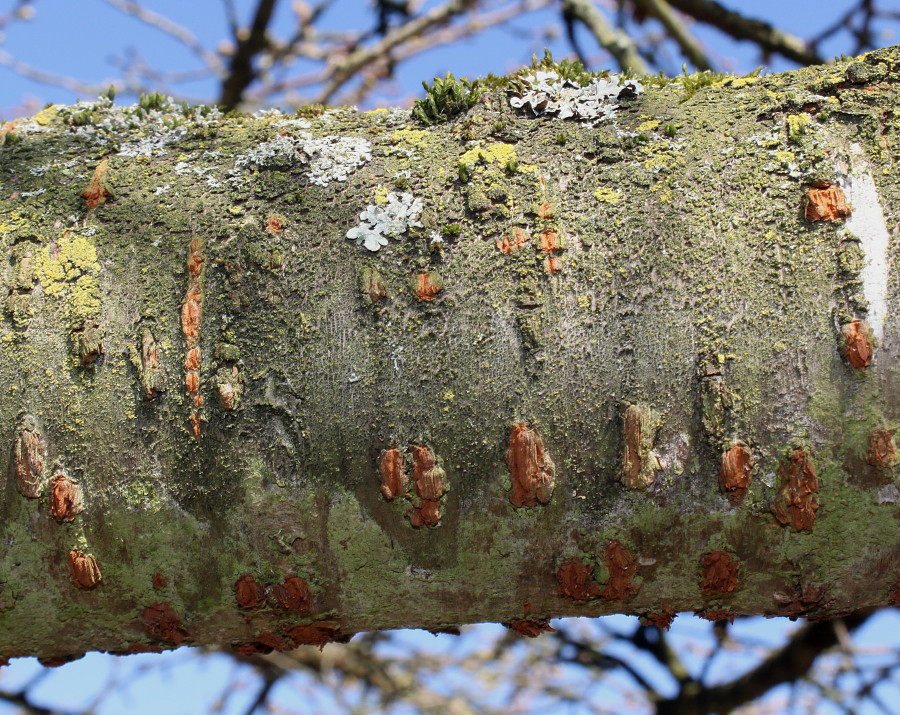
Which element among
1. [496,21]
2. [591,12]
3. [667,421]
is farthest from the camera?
[496,21]

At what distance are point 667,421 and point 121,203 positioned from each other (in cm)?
74

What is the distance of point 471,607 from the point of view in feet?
3.69

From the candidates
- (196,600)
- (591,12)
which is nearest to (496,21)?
(591,12)

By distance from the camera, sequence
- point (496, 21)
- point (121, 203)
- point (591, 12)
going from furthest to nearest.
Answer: point (496, 21) < point (591, 12) < point (121, 203)

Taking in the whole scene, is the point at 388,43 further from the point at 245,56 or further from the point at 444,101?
the point at 444,101

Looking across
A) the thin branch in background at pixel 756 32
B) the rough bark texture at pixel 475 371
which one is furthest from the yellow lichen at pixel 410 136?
the thin branch in background at pixel 756 32

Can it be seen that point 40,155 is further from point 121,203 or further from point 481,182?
point 481,182

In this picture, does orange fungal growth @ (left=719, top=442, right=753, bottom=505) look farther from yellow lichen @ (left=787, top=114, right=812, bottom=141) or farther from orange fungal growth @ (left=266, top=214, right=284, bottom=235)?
orange fungal growth @ (left=266, top=214, right=284, bottom=235)

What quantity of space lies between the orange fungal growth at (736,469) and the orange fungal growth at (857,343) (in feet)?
0.51

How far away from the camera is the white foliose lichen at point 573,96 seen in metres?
1.14

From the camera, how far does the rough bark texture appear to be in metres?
1.00

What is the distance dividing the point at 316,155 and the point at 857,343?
2.31ft

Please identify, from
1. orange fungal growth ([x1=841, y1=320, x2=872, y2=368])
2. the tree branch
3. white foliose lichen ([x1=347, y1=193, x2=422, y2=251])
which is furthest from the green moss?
the tree branch

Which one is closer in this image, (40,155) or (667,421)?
(667,421)
